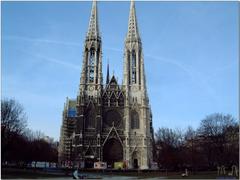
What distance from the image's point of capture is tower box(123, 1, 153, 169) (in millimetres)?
84875

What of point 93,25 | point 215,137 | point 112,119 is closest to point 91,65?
point 93,25

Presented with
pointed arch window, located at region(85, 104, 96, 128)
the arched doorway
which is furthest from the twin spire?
the arched doorway

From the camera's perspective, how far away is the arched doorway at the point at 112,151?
84.2m

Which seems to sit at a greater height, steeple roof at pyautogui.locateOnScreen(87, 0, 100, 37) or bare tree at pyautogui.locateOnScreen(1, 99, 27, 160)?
steeple roof at pyautogui.locateOnScreen(87, 0, 100, 37)

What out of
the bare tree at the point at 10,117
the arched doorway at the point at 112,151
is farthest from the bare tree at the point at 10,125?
the arched doorway at the point at 112,151

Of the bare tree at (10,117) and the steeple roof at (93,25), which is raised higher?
the steeple roof at (93,25)

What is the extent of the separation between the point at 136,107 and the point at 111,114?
6.51m

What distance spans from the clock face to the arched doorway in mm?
3933

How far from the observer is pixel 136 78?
9081cm

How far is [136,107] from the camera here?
8856cm

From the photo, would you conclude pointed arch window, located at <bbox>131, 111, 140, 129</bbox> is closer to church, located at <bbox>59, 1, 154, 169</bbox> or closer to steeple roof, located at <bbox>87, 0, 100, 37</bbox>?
church, located at <bbox>59, 1, 154, 169</bbox>

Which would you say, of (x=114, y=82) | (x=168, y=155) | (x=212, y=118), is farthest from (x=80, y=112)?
(x=212, y=118)

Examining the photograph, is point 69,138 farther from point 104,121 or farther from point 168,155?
point 168,155

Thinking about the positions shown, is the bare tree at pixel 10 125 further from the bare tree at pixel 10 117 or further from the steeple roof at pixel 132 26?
the steeple roof at pixel 132 26
